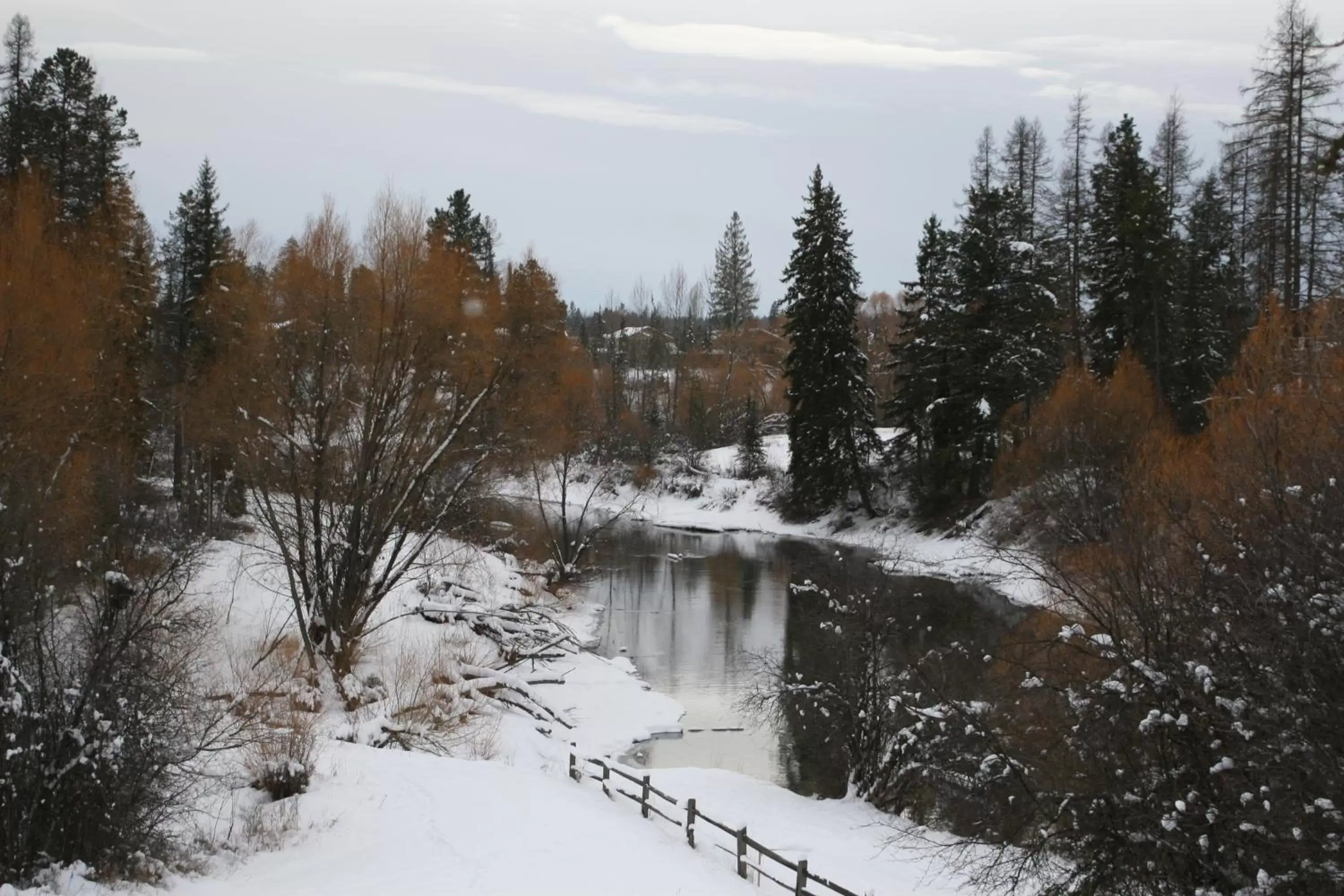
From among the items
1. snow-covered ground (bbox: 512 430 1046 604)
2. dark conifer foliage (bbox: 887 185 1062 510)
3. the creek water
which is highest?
dark conifer foliage (bbox: 887 185 1062 510)

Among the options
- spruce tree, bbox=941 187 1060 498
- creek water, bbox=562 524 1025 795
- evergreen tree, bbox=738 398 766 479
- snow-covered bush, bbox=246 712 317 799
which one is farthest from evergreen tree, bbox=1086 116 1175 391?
snow-covered bush, bbox=246 712 317 799

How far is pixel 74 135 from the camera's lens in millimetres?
29062

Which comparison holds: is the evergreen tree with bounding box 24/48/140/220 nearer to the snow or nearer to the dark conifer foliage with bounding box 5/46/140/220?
the dark conifer foliage with bounding box 5/46/140/220

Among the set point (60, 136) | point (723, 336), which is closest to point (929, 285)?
point (60, 136)

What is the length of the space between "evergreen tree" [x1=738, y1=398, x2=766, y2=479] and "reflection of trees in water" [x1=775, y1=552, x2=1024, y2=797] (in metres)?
31.5

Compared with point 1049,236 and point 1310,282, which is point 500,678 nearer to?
point 1310,282

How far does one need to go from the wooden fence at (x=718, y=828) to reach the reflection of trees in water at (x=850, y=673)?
12.7 ft

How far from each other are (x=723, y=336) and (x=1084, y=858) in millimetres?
73651

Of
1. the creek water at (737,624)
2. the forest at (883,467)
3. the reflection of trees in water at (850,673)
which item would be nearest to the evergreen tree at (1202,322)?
the forest at (883,467)

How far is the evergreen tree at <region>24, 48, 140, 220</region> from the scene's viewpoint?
2817 cm

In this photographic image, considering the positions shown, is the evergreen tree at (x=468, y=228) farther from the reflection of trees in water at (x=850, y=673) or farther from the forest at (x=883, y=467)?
the reflection of trees in water at (x=850, y=673)

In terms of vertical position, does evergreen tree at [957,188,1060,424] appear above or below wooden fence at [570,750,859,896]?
above

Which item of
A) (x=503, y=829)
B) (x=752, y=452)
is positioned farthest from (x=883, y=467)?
(x=503, y=829)

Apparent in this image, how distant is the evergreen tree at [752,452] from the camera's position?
178 ft
